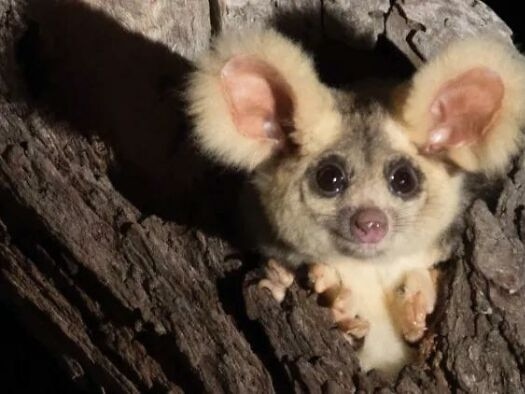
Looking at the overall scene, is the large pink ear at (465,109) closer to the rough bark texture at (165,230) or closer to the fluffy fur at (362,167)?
the fluffy fur at (362,167)

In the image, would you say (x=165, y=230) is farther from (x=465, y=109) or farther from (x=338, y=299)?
(x=465, y=109)

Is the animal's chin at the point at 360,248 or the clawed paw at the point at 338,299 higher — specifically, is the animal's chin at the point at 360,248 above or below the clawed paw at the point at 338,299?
above

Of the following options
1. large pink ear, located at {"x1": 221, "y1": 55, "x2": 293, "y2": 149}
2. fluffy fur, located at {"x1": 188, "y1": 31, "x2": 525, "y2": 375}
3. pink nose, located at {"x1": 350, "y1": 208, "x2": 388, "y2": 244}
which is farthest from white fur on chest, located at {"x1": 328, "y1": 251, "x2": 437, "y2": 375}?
large pink ear, located at {"x1": 221, "y1": 55, "x2": 293, "y2": 149}

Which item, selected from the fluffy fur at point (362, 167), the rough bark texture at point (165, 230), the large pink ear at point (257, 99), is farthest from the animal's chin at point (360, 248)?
the large pink ear at point (257, 99)

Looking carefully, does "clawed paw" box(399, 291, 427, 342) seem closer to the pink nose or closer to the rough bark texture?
the rough bark texture

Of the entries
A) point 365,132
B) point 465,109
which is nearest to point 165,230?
point 365,132

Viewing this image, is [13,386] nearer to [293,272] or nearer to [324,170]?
[293,272]
